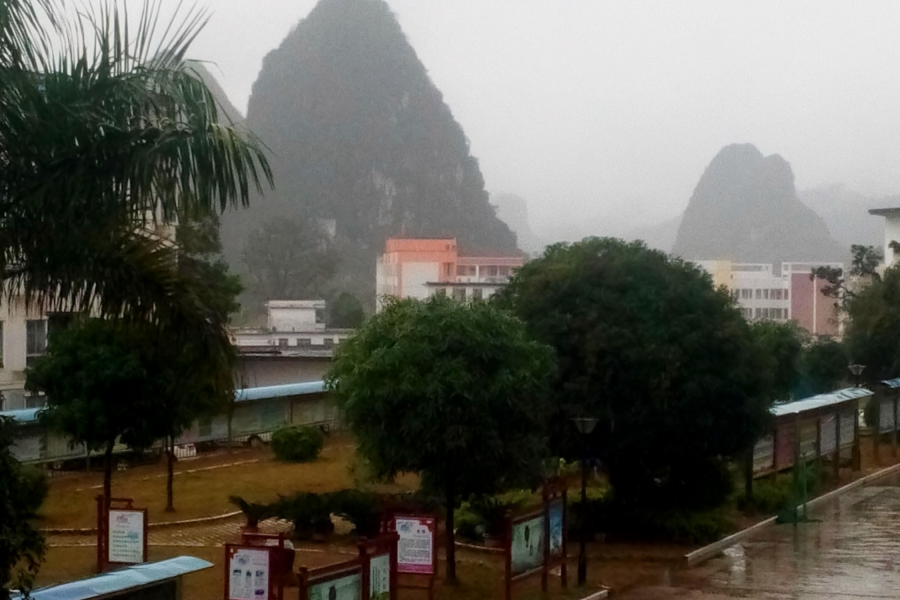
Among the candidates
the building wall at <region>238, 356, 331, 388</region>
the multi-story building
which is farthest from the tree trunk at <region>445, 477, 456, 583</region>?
the multi-story building

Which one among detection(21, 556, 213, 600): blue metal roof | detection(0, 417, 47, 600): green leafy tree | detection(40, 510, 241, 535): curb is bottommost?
detection(40, 510, 241, 535): curb

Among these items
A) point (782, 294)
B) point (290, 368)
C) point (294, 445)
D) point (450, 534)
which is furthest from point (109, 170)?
point (782, 294)

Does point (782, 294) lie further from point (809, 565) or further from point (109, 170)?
point (109, 170)

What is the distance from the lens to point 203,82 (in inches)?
294

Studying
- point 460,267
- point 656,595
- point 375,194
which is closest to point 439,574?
point 656,595

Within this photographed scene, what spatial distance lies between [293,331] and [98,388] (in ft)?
150

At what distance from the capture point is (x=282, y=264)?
97562mm

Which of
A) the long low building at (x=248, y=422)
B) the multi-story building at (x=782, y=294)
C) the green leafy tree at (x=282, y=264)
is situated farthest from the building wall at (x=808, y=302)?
the long low building at (x=248, y=422)

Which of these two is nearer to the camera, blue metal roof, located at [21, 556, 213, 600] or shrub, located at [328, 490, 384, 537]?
blue metal roof, located at [21, 556, 213, 600]

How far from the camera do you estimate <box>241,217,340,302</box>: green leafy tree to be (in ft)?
319

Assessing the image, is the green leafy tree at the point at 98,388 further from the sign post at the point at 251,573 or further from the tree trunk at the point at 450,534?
the sign post at the point at 251,573

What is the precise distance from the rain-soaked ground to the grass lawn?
6.01 m

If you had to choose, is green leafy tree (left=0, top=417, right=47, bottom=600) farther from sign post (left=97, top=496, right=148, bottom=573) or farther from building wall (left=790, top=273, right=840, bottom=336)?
building wall (left=790, top=273, right=840, bottom=336)

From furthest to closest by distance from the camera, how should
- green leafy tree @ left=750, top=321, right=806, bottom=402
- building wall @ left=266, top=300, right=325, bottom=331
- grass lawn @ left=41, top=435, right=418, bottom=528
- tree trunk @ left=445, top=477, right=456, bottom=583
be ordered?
building wall @ left=266, top=300, right=325, bottom=331 < green leafy tree @ left=750, top=321, right=806, bottom=402 < grass lawn @ left=41, top=435, right=418, bottom=528 < tree trunk @ left=445, top=477, right=456, bottom=583
